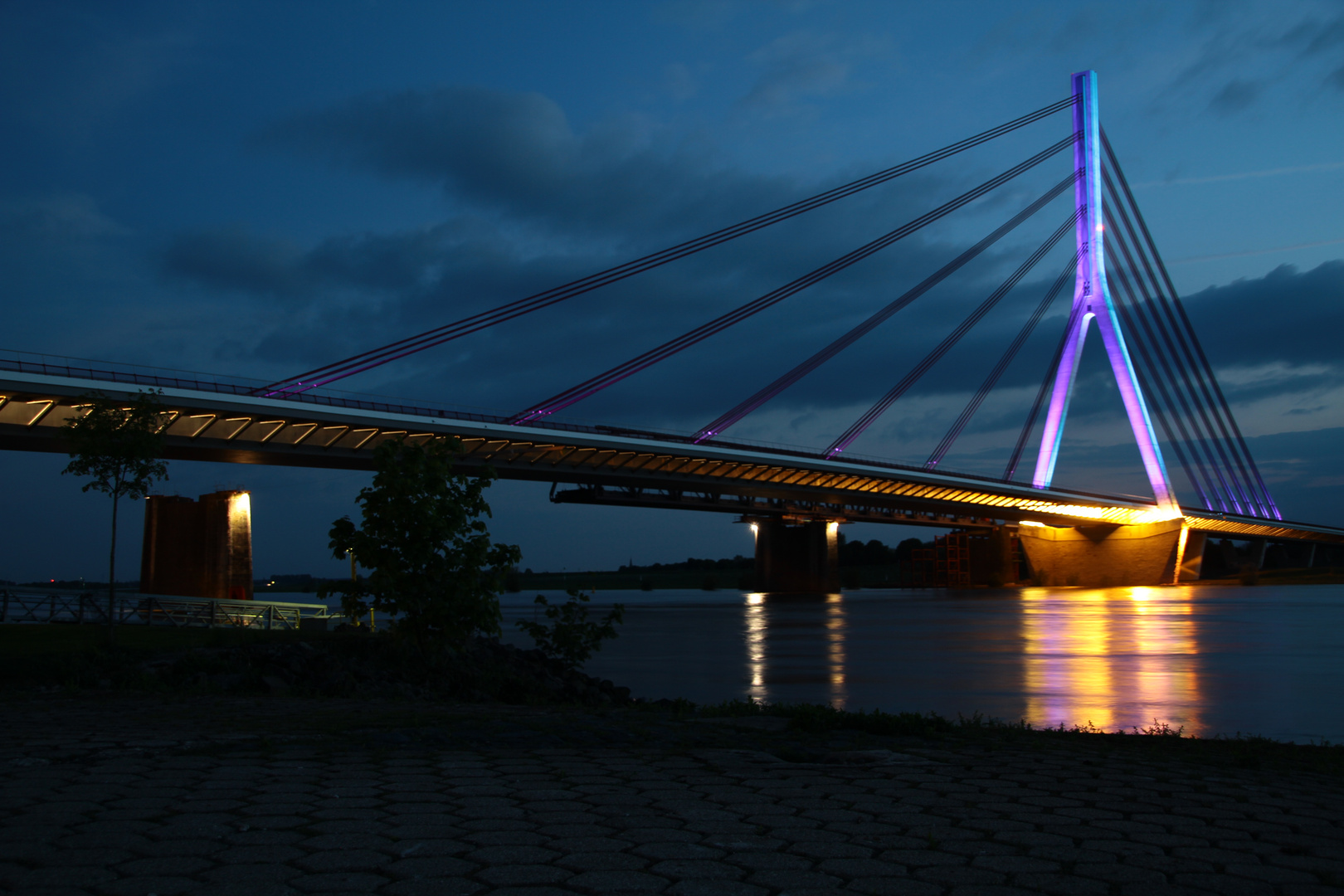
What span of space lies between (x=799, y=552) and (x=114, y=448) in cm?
6879

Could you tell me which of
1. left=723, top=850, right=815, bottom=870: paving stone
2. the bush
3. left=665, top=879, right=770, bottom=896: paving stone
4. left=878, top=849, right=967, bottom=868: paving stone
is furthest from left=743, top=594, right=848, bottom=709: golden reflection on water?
left=665, top=879, right=770, bottom=896: paving stone

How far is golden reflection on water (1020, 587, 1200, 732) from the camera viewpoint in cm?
1151

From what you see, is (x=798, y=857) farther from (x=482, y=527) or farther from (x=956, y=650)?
(x=956, y=650)

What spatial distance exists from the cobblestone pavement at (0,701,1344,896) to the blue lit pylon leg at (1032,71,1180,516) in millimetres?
51532

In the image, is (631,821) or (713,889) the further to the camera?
(631,821)

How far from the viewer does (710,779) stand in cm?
541

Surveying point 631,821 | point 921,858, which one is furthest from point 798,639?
point 921,858

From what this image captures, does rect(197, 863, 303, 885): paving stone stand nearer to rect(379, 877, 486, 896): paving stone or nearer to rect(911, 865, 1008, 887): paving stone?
rect(379, 877, 486, 896): paving stone

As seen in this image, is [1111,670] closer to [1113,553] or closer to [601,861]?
[601,861]

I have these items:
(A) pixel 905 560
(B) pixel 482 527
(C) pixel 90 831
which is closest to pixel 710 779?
(C) pixel 90 831

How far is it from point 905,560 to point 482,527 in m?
134

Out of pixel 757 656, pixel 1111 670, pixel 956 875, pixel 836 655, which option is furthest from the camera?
pixel 836 655

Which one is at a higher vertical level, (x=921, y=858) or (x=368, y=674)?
(x=921, y=858)

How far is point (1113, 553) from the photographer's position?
71.6m
